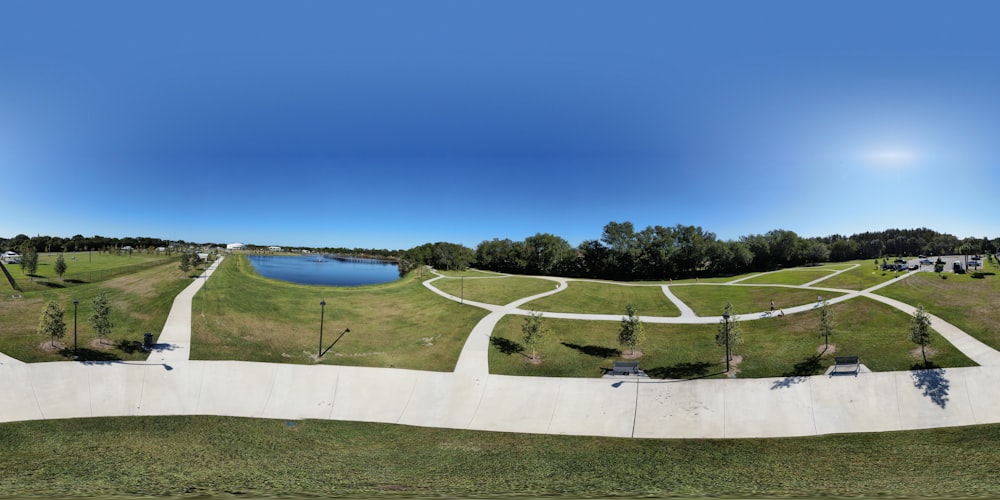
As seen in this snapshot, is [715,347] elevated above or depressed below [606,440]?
above

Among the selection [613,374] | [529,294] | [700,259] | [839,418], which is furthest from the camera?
[700,259]

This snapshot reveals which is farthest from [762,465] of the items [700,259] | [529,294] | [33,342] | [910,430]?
[700,259]

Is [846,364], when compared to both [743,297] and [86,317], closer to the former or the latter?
[743,297]

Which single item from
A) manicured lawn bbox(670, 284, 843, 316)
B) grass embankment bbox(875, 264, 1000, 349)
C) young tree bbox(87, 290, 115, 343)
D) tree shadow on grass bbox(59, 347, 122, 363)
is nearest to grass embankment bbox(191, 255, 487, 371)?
tree shadow on grass bbox(59, 347, 122, 363)

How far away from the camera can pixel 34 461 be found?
32.6ft

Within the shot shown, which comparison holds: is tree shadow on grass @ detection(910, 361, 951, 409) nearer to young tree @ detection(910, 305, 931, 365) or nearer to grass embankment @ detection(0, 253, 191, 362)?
young tree @ detection(910, 305, 931, 365)

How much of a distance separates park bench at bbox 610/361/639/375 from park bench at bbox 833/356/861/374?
8.95 m

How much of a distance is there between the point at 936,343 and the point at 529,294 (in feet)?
87.7

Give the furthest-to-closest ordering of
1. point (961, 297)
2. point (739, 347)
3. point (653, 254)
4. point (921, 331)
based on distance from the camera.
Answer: point (653, 254) < point (961, 297) < point (739, 347) < point (921, 331)

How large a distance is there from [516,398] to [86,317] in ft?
84.2

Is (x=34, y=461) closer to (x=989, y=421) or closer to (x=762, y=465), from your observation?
(x=762, y=465)

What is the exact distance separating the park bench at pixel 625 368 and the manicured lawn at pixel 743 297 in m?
13.6

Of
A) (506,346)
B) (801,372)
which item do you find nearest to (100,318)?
(506,346)

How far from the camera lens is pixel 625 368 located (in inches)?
711
